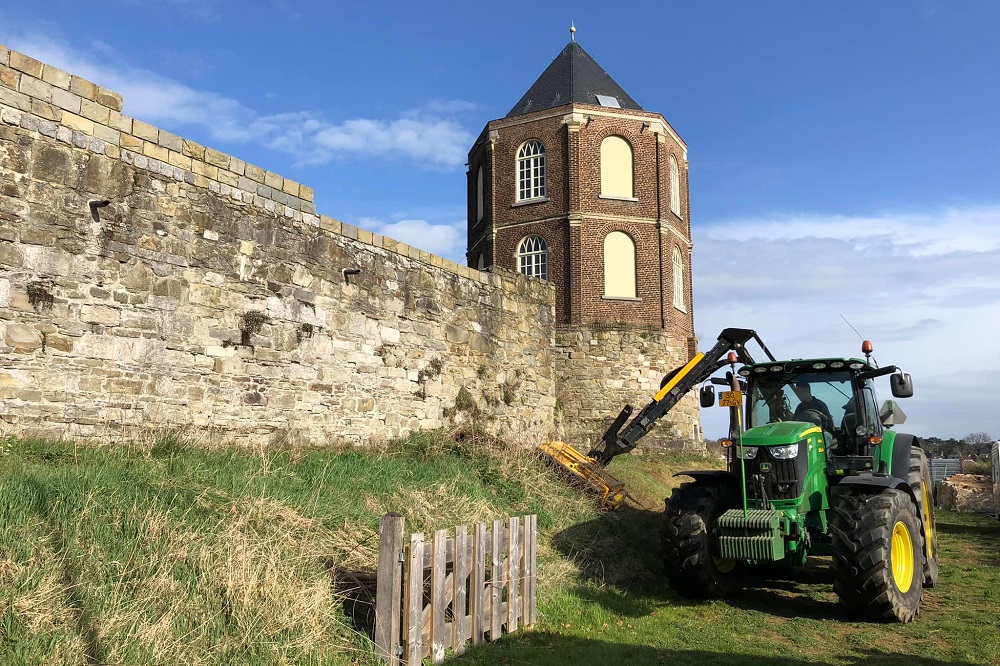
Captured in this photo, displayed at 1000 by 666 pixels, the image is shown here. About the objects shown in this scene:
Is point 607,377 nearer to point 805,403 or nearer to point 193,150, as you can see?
point 805,403

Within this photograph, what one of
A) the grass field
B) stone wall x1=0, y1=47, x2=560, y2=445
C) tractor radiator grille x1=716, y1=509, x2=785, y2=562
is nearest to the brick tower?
stone wall x1=0, y1=47, x2=560, y2=445

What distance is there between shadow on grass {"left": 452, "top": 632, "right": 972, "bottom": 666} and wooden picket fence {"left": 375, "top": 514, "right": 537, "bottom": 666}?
178 mm

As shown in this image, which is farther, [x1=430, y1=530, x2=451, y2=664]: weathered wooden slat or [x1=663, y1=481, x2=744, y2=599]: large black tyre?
[x1=663, y1=481, x2=744, y2=599]: large black tyre

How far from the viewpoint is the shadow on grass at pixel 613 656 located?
6121 millimetres

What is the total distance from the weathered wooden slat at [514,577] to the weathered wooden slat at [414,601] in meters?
1.26

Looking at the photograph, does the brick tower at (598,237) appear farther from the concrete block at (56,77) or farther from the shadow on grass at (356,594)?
the shadow on grass at (356,594)

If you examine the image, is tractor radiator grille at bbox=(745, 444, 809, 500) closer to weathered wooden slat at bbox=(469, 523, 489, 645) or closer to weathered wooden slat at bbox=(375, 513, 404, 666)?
weathered wooden slat at bbox=(469, 523, 489, 645)

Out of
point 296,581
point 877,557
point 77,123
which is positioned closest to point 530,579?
point 296,581

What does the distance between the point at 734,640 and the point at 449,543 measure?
9.40 feet

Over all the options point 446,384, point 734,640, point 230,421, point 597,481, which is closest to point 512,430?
point 446,384

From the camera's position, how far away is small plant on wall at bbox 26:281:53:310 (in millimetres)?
8391

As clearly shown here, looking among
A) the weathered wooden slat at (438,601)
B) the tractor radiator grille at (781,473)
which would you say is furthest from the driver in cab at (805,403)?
the weathered wooden slat at (438,601)

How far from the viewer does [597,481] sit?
12.3m

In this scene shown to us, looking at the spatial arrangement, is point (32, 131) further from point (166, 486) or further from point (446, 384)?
point (446, 384)
